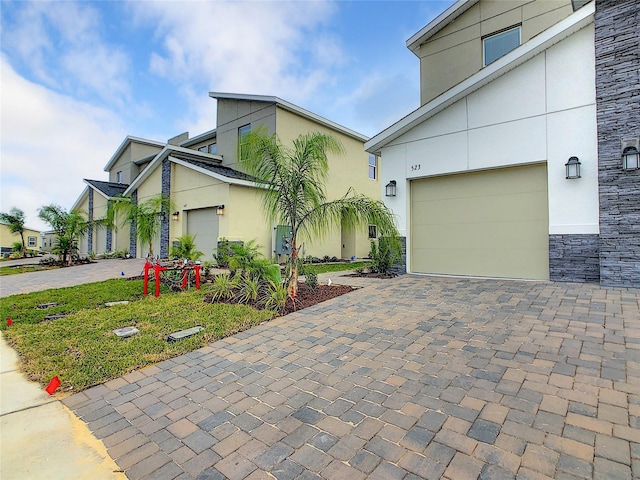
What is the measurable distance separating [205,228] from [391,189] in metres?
8.14

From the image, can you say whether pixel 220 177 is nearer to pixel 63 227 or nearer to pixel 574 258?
pixel 63 227

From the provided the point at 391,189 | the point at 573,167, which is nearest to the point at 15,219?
the point at 391,189

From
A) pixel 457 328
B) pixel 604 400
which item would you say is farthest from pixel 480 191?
pixel 604 400

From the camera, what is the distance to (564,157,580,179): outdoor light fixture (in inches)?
257

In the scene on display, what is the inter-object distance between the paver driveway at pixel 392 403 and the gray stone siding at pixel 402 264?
4.58 m

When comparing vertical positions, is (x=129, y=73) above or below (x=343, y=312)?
above

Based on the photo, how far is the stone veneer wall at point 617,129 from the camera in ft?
19.9

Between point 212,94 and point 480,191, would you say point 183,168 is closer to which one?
point 212,94

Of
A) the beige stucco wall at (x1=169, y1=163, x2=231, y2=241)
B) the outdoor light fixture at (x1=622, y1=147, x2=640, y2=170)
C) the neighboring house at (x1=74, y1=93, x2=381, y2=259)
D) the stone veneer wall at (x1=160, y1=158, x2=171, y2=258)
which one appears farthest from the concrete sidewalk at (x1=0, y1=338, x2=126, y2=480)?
the stone veneer wall at (x1=160, y1=158, x2=171, y2=258)

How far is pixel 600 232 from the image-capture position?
6.35 metres

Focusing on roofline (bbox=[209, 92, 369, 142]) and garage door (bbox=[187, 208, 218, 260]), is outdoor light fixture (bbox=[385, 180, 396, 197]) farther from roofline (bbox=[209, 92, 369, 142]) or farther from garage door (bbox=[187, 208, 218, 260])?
garage door (bbox=[187, 208, 218, 260])

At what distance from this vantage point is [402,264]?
903cm

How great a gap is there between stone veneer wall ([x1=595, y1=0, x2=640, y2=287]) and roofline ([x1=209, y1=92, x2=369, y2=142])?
10.2 meters

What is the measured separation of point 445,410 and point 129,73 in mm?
11898
